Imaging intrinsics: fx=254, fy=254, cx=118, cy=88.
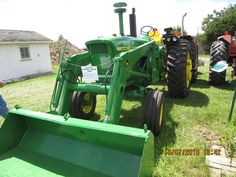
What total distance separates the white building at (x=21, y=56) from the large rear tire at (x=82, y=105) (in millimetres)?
10673

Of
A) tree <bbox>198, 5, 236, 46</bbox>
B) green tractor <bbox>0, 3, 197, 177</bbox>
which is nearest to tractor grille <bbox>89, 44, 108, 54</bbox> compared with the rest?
green tractor <bbox>0, 3, 197, 177</bbox>

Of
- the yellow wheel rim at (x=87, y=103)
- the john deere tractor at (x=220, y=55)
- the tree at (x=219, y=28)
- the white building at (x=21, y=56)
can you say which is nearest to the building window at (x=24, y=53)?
the white building at (x=21, y=56)

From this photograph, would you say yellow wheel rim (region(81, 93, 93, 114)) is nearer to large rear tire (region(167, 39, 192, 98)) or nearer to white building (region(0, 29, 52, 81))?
large rear tire (region(167, 39, 192, 98))

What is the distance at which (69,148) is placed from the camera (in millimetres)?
3062

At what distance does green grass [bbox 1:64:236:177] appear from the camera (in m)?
3.04

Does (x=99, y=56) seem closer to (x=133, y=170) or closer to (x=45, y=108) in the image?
(x=133, y=170)

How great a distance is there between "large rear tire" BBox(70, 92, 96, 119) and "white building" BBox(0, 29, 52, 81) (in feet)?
35.0

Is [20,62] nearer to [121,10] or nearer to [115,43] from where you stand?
[121,10]

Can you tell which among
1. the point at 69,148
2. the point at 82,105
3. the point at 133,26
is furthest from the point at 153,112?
the point at 133,26

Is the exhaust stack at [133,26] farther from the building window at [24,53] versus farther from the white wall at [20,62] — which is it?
the building window at [24,53]

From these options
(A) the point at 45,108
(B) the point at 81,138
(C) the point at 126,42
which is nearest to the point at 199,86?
(C) the point at 126,42

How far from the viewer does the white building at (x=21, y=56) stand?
1438 centimetres

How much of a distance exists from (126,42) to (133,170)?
7.94 feet

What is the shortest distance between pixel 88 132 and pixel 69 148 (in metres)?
0.41
